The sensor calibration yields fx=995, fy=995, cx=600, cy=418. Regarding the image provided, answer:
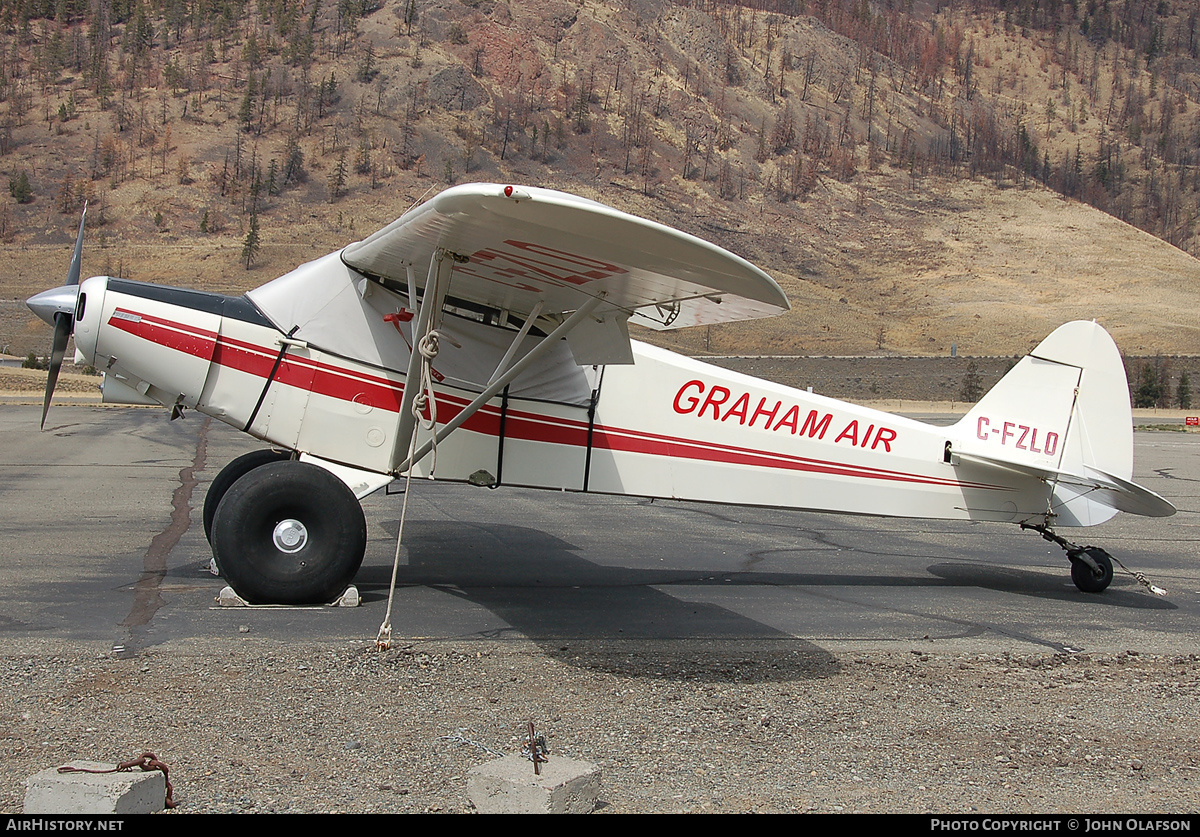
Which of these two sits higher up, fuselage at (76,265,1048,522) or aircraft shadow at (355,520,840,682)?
fuselage at (76,265,1048,522)

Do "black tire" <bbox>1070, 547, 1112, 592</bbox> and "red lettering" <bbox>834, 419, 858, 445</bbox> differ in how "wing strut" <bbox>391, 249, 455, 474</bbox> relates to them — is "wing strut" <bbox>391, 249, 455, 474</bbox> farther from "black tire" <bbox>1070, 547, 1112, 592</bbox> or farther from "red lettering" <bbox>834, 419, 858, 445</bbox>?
"black tire" <bbox>1070, 547, 1112, 592</bbox>

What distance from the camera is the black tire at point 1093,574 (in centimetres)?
943

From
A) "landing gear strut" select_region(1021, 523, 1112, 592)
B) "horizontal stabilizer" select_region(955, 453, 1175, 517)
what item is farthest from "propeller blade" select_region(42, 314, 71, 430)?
"landing gear strut" select_region(1021, 523, 1112, 592)

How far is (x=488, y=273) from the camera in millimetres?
7227

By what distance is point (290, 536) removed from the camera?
7184 mm

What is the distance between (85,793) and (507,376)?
13.7 feet

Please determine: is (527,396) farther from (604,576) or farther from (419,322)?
(604,576)

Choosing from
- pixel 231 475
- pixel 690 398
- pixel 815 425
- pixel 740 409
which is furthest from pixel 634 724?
pixel 231 475

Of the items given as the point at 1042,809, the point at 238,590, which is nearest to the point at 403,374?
the point at 238,590

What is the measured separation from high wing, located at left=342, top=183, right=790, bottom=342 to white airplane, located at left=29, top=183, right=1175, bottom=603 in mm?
22

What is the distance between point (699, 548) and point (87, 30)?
143488 mm

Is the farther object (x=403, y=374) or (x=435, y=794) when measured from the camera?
(x=403, y=374)

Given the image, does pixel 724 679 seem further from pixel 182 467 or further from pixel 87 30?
pixel 87 30

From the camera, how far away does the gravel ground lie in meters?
4.45
